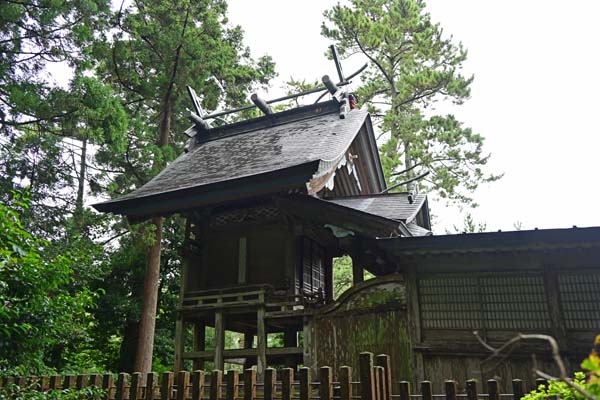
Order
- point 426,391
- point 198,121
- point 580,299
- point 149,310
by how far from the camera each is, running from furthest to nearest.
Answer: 1. point 198,121
2. point 149,310
3. point 580,299
4. point 426,391

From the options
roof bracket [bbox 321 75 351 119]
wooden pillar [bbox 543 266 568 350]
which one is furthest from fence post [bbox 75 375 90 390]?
roof bracket [bbox 321 75 351 119]

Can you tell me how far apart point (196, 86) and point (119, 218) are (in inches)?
224

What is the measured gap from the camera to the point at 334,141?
11641 millimetres

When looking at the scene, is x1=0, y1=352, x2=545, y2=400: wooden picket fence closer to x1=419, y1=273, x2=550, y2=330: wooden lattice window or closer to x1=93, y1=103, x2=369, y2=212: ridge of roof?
x1=419, y1=273, x2=550, y2=330: wooden lattice window

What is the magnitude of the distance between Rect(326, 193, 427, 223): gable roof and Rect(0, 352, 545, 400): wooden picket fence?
14.7 feet

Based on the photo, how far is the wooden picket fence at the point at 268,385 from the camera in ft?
13.5

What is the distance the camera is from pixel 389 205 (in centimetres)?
1014

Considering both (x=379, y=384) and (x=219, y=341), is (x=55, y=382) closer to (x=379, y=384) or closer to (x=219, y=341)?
(x=379, y=384)

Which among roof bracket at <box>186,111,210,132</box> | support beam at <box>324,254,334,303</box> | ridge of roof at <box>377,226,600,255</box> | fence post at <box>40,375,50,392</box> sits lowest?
fence post at <box>40,375,50,392</box>

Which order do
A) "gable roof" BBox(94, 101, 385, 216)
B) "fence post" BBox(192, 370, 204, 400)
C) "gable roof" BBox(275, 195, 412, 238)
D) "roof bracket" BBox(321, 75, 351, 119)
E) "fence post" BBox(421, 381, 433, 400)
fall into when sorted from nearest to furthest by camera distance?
"fence post" BBox(421, 381, 433, 400)
"fence post" BBox(192, 370, 204, 400)
"gable roof" BBox(275, 195, 412, 238)
"gable roof" BBox(94, 101, 385, 216)
"roof bracket" BBox(321, 75, 351, 119)

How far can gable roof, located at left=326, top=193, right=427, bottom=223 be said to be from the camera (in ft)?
30.1

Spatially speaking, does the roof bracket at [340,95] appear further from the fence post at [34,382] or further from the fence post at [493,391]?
the fence post at [493,391]

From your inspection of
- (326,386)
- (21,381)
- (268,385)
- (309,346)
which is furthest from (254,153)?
(326,386)

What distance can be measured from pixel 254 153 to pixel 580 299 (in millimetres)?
8050
